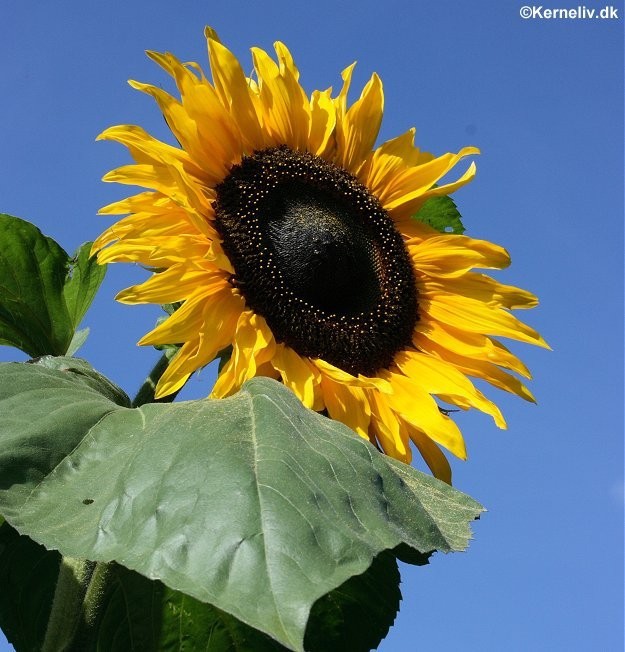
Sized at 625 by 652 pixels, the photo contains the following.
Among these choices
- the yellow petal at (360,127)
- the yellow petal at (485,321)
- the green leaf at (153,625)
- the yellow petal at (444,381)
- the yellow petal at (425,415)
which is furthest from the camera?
the yellow petal at (360,127)

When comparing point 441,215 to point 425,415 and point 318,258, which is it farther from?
point 425,415

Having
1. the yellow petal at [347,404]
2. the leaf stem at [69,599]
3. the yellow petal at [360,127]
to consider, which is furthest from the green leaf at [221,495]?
the yellow petal at [360,127]

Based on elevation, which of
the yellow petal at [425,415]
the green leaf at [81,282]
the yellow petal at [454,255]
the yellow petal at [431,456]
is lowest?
the green leaf at [81,282]

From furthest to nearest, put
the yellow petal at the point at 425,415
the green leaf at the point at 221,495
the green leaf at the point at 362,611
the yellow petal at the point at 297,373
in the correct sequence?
the yellow petal at the point at 425,415
the yellow petal at the point at 297,373
the green leaf at the point at 362,611
the green leaf at the point at 221,495

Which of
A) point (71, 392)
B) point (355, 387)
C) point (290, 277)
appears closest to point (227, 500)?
point (71, 392)

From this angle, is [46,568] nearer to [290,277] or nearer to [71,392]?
[71,392]

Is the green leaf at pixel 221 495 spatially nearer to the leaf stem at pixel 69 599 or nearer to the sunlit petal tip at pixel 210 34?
the leaf stem at pixel 69 599
